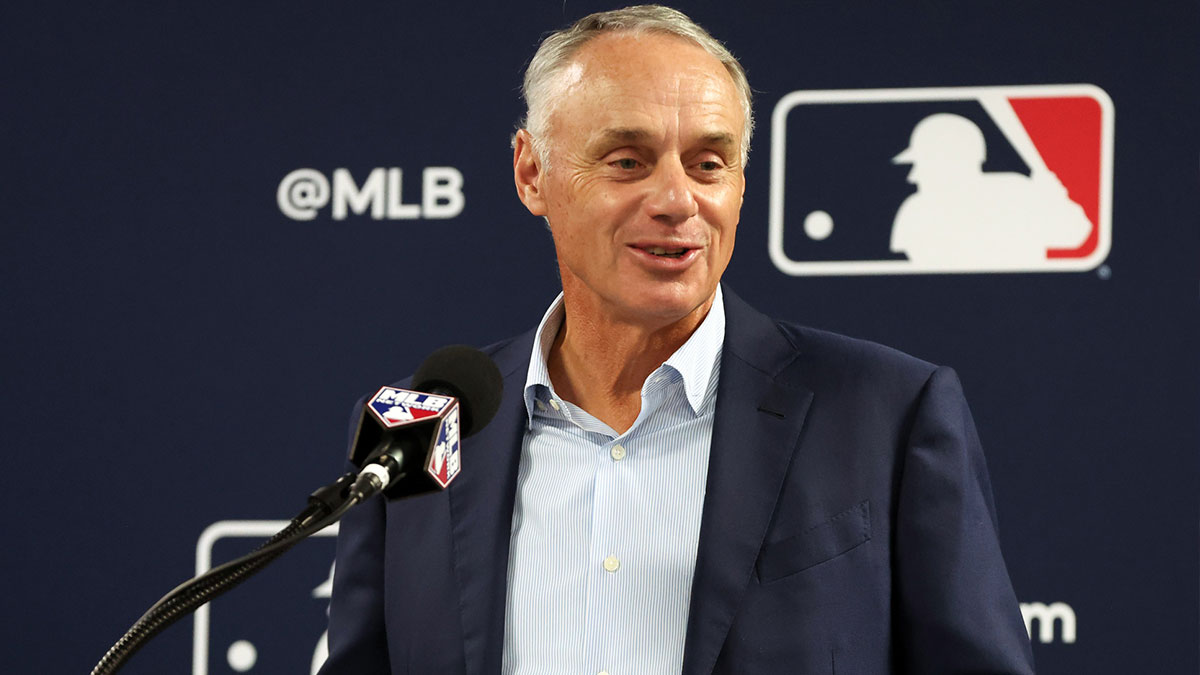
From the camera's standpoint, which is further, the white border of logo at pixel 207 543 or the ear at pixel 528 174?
the white border of logo at pixel 207 543

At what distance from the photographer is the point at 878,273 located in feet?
8.06

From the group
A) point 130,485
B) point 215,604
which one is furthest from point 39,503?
point 215,604

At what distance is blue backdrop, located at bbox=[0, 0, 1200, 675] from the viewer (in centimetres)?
235

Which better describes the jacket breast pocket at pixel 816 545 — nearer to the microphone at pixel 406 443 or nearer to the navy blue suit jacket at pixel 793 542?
the navy blue suit jacket at pixel 793 542

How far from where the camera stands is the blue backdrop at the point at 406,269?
2.35m

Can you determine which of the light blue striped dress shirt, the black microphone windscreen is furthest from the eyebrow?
the black microphone windscreen

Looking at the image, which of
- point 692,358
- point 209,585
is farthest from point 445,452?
point 692,358

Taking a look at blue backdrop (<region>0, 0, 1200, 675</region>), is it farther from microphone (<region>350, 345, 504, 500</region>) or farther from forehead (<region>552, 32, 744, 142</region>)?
microphone (<region>350, 345, 504, 500</region>)

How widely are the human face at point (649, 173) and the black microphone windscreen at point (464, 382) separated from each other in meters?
0.43

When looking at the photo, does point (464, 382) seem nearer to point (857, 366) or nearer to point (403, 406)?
point (403, 406)

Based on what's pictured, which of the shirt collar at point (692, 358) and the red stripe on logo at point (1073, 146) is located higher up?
the red stripe on logo at point (1073, 146)

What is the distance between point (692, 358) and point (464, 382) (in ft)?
A: 1.72

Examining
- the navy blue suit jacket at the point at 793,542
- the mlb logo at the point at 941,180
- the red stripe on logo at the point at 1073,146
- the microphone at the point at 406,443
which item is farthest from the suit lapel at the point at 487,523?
the red stripe on logo at the point at 1073,146

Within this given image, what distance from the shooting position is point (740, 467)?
174 centimetres
